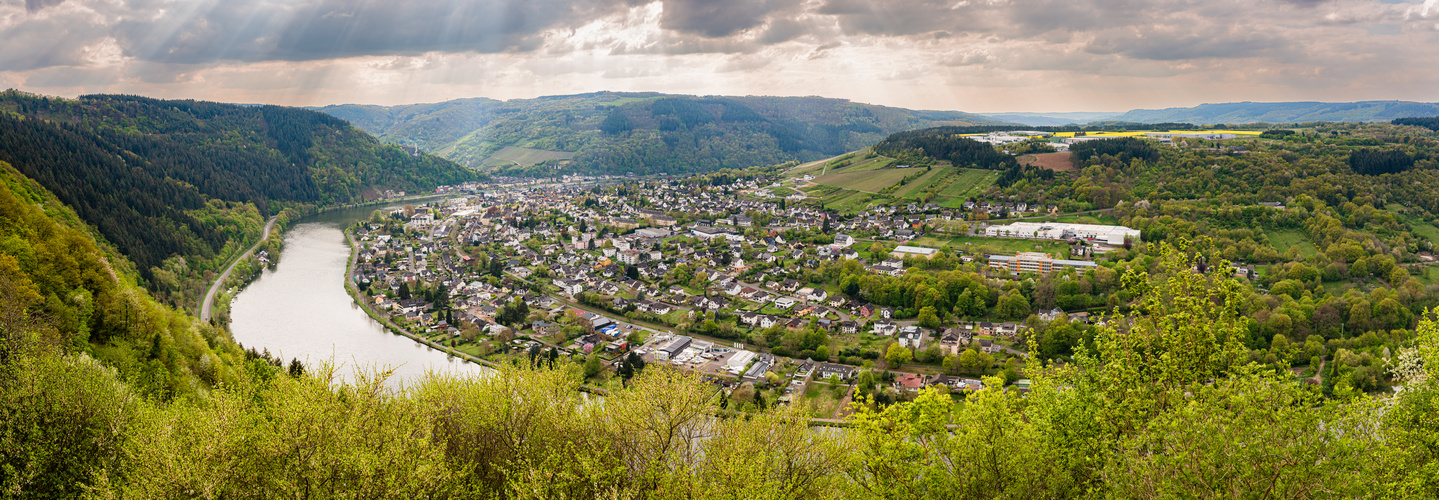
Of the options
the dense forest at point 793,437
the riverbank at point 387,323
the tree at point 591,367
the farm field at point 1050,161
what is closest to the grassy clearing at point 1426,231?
the farm field at point 1050,161

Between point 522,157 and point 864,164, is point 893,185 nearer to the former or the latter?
point 864,164

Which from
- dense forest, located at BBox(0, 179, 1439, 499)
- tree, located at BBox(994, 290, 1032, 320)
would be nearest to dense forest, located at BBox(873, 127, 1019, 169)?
tree, located at BBox(994, 290, 1032, 320)

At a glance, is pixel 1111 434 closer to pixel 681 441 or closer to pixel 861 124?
pixel 681 441

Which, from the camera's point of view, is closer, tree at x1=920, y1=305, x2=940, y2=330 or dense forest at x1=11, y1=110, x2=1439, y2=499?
dense forest at x1=11, y1=110, x2=1439, y2=499

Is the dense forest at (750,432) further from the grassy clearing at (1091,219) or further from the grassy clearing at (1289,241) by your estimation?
the grassy clearing at (1091,219)

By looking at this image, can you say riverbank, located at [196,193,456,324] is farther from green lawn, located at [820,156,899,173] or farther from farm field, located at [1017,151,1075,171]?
farm field, located at [1017,151,1075,171]
